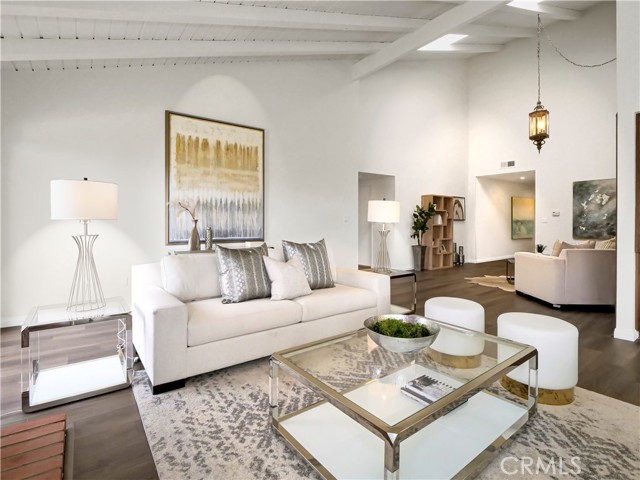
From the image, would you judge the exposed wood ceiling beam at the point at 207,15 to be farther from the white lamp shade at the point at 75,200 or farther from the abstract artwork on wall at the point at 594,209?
the abstract artwork on wall at the point at 594,209

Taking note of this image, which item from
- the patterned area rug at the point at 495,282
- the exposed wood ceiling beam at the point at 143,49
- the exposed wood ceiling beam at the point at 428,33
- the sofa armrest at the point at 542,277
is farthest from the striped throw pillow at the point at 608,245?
the exposed wood ceiling beam at the point at 143,49

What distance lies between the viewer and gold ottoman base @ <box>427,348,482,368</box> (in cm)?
169

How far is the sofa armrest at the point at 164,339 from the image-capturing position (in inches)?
76.4

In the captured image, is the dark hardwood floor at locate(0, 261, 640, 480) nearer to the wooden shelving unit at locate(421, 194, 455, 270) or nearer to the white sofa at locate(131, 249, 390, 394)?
the white sofa at locate(131, 249, 390, 394)

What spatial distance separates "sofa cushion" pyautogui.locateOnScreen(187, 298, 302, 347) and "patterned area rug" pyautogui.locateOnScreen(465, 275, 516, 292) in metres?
4.11

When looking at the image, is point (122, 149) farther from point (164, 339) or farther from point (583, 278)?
point (583, 278)

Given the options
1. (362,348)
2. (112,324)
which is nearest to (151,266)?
(112,324)

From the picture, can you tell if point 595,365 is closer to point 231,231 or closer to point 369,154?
point 231,231

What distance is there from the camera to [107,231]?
A: 12.1ft

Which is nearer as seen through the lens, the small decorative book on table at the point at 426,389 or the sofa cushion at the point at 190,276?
the small decorative book on table at the point at 426,389

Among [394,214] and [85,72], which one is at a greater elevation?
[85,72]

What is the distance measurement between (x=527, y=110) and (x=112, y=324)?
28.4 feet

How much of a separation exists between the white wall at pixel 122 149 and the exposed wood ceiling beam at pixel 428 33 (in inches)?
31.9

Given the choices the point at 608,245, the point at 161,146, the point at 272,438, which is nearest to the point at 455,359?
the point at 272,438
